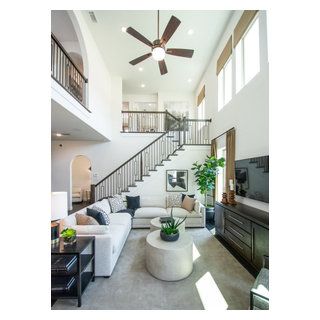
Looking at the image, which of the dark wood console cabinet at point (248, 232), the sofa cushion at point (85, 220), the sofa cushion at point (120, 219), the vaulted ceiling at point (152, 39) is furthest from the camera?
the vaulted ceiling at point (152, 39)

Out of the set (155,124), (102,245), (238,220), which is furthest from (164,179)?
(102,245)

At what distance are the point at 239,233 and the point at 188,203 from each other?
2.15 metres

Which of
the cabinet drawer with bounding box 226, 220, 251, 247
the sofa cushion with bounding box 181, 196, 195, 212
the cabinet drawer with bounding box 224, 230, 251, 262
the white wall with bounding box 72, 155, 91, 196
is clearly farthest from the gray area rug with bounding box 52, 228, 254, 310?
the white wall with bounding box 72, 155, 91, 196

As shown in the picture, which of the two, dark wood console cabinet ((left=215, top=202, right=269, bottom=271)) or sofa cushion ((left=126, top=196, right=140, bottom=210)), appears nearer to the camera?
dark wood console cabinet ((left=215, top=202, right=269, bottom=271))

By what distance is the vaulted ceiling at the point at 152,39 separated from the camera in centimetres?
421

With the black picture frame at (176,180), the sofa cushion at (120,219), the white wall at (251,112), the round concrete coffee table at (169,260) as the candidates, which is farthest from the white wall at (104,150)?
the round concrete coffee table at (169,260)

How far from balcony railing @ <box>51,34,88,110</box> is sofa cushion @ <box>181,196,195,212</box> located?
377 cm

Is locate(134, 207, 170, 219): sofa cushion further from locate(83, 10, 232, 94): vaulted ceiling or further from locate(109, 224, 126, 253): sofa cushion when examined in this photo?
locate(83, 10, 232, 94): vaulted ceiling

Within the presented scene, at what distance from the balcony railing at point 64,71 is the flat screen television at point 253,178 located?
3.61 metres

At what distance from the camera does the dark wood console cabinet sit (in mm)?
2383

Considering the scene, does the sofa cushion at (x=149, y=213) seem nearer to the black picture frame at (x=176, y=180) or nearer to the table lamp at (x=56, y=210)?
the black picture frame at (x=176, y=180)
